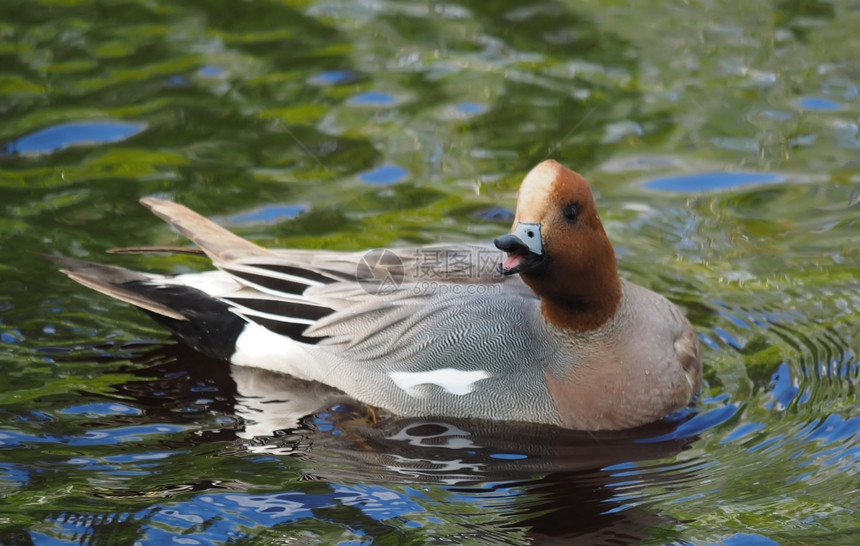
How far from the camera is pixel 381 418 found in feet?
20.7

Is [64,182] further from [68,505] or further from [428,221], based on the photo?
[68,505]

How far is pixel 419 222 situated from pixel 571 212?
235cm

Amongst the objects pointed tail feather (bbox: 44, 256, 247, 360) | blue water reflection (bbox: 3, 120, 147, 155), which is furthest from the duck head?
blue water reflection (bbox: 3, 120, 147, 155)

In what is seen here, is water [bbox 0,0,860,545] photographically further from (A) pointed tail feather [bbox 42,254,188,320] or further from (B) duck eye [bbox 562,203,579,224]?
(B) duck eye [bbox 562,203,579,224]

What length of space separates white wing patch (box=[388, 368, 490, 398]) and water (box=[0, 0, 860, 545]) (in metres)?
0.18

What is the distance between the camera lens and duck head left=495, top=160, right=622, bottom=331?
5586 millimetres

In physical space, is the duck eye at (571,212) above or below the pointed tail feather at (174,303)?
above

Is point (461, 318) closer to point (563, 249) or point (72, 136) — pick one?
point (563, 249)

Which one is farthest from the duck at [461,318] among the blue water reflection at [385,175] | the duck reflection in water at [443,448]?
the blue water reflection at [385,175]

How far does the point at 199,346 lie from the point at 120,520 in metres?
1.95

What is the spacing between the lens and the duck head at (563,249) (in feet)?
18.3

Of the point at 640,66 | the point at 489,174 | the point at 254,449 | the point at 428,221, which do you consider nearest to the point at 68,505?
the point at 254,449

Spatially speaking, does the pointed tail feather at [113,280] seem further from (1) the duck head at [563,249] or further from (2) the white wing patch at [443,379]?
(1) the duck head at [563,249]

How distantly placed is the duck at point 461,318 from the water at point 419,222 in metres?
0.18
